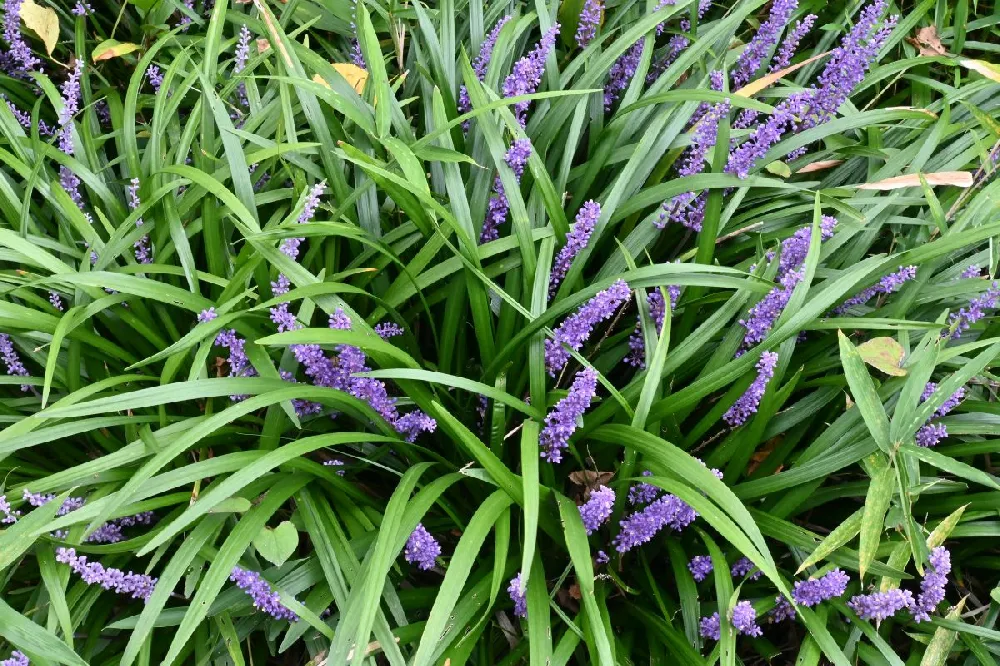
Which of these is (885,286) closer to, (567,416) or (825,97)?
(825,97)

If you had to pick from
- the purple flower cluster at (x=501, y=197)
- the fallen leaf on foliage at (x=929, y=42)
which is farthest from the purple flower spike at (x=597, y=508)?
the fallen leaf on foliage at (x=929, y=42)

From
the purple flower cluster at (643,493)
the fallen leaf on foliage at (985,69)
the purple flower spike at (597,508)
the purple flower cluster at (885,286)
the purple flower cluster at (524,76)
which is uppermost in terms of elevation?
the fallen leaf on foliage at (985,69)

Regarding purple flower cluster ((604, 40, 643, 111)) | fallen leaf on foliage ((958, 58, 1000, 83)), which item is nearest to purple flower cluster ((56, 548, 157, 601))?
purple flower cluster ((604, 40, 643, 111))

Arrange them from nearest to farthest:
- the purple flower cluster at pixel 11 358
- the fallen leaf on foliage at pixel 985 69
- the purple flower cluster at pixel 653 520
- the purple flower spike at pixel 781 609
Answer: the purple flower cluster at pixel 653 520 < the purple flower spike at pixel 781 609 < the purple flower cluster at pixel 11 358 < the fallen leaf on foliage at pixel 985 69

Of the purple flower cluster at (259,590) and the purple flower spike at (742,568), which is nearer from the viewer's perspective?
the purple flower cluster at (259,590)

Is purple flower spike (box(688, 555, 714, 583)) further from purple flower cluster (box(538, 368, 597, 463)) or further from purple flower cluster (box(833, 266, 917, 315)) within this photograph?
purple flower cluster (box(833, 266, 917, 315))

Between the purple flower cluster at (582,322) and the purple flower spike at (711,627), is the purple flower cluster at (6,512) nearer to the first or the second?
the purple flower cluster at (582,322)
